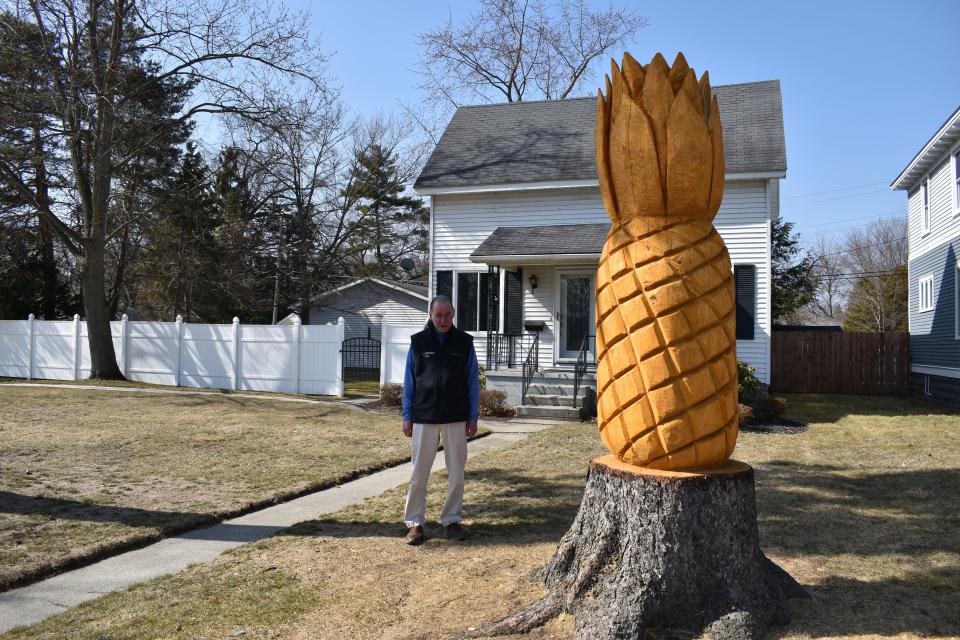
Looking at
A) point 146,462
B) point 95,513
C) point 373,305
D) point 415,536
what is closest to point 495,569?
point 415,536

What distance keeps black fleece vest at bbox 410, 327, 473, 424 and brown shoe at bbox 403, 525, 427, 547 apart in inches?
29.4

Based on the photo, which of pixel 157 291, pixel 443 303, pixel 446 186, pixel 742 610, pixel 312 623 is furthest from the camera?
pixel 157 291

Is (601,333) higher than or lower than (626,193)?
lower

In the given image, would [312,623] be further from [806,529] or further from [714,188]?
[806,529]

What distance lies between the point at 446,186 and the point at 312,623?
45.3 feet

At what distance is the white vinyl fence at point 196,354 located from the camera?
16.5m

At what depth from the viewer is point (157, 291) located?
29.0 meters

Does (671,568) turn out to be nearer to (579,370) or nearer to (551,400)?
(551,400)

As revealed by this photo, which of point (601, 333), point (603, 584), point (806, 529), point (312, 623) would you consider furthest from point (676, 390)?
point (806, 529)

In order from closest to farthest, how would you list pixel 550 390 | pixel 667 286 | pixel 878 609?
pixel 667 286 → pixel 878 609 → pixel 550 390

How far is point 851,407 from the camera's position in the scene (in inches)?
617

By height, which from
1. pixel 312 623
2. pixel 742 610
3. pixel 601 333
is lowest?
pixel 312 623

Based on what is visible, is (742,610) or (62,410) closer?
(742,610)

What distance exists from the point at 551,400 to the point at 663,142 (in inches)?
394
